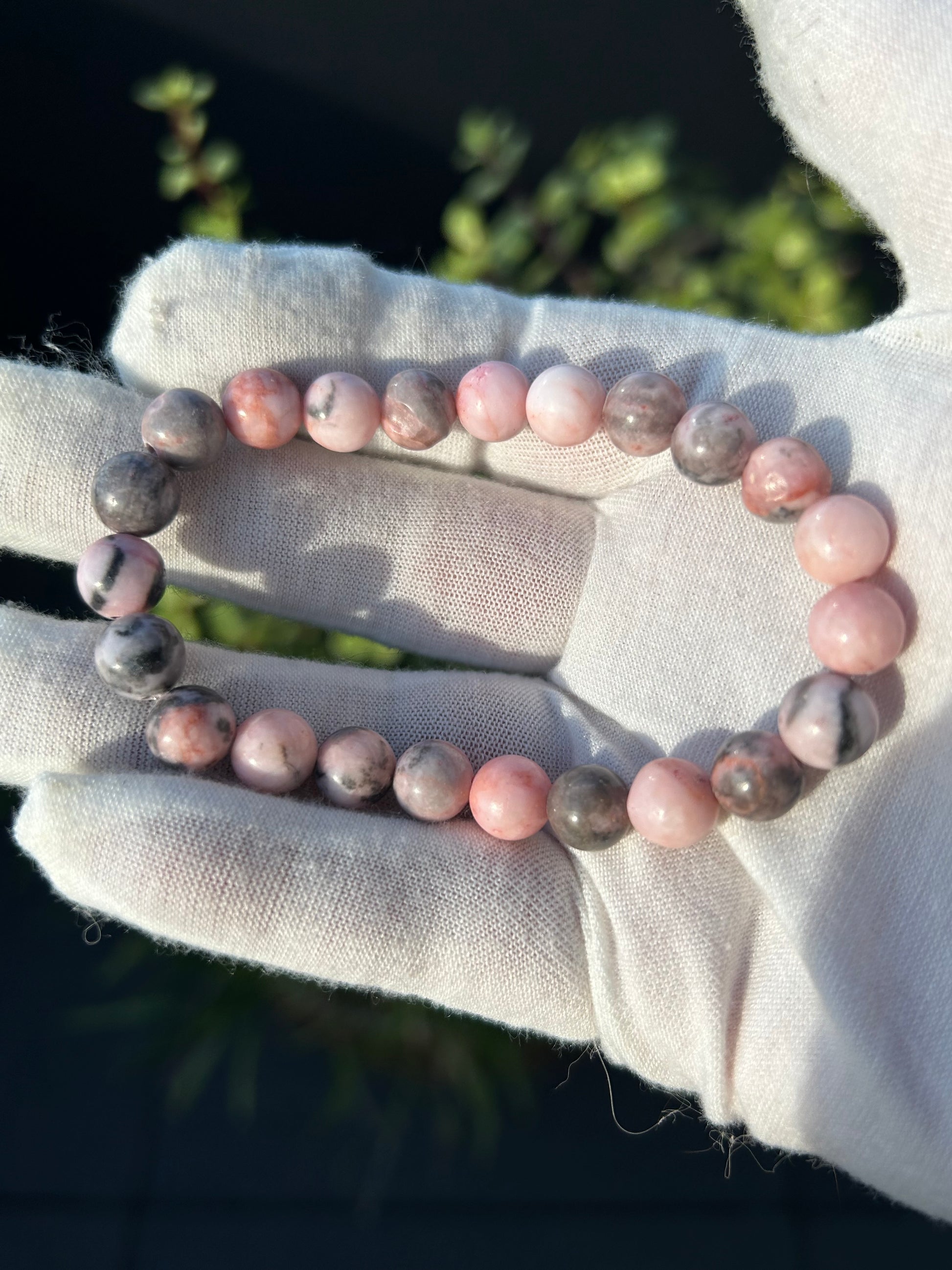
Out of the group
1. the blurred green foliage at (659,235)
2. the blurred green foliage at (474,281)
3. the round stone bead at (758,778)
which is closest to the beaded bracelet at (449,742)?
the round stone bead at (758,778)

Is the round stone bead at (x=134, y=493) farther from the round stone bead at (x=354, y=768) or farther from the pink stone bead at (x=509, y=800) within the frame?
the pink stone bead at (x=509, y=800)

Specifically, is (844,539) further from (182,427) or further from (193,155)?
(193,155)

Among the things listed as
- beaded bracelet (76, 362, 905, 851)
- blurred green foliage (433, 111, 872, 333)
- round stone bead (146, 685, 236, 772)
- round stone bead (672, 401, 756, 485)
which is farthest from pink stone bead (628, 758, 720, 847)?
blurred green foliage (433, 111, 872, 333)

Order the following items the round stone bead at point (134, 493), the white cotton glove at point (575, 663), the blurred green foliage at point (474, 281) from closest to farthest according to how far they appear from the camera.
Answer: the white cotton glove at point (575, 663) → the round stone bead at point (134, 493) → the blurred green foliage at point (474, 281)

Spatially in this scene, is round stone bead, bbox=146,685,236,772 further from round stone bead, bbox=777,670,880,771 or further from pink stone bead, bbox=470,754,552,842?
round stone bead, bbox=777,670,880,771

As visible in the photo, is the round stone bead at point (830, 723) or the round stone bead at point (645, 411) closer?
the round stone bead at point (830, 723)

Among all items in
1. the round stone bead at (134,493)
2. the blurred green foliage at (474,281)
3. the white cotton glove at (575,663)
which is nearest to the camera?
the white cotton glove at (575,663)
